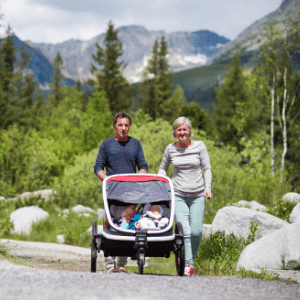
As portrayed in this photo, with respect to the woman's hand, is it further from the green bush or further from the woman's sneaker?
the green bush

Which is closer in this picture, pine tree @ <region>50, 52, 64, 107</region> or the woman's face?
the woman's face

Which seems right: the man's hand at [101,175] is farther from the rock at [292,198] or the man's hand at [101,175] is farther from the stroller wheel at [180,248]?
the rock at [292,198]

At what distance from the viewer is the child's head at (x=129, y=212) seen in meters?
4.38

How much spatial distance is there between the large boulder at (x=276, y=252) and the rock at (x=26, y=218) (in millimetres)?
6640

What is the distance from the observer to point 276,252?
6.01 metres

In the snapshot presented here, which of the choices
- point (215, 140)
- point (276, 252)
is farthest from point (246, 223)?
point (215, 140)

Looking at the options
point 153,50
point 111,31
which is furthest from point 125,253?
point 153,50

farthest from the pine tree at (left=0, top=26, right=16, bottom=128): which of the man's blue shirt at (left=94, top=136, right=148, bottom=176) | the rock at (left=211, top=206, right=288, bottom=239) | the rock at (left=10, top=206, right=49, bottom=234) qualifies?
the man's blue shirt at (left=94, top=136, right=148, bottom=176)

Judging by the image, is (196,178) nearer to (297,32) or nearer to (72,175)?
(72,175)

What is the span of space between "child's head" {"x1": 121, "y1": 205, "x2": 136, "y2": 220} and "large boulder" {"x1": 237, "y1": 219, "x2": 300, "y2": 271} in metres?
2.41

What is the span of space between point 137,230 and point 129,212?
0.38 metres

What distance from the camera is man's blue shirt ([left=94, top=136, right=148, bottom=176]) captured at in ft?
16.2

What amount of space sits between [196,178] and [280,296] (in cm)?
193

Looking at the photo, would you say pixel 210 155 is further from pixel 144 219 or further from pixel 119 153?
pixel 144 219
